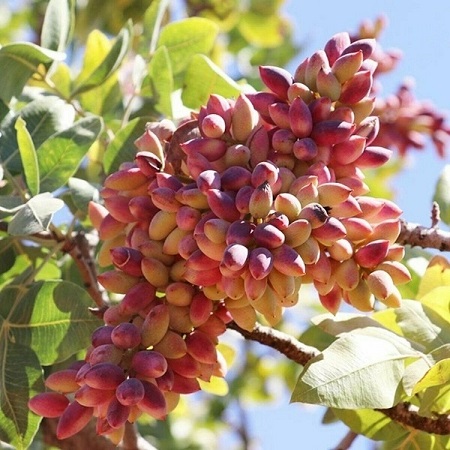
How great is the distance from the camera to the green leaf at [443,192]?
1.50 meters

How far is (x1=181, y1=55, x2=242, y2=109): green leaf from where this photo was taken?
56.4 inches

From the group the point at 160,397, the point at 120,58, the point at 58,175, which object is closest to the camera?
the point at 160,397

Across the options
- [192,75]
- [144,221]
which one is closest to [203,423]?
[192,75]

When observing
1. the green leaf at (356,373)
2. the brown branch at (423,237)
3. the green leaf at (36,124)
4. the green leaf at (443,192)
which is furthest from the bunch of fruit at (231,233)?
the green leaf at (443,192)

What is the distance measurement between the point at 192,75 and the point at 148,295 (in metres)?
0.53

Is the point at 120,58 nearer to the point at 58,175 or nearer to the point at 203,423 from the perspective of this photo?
the point at 58,175

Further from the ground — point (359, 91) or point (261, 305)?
point (359, 91)

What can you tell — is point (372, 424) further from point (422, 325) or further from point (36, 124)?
point (36, 124)

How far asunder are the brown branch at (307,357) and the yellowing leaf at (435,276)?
0.19 meters

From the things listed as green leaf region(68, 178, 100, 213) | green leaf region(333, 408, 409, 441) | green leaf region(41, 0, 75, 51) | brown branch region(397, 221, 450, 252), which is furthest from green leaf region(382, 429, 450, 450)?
green leaf region(41, 0, 75, 51)

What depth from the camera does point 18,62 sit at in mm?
1394

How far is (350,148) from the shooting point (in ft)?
3.57

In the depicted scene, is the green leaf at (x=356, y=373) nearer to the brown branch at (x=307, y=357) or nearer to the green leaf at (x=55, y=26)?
the brown branch at (x=307, y=357)

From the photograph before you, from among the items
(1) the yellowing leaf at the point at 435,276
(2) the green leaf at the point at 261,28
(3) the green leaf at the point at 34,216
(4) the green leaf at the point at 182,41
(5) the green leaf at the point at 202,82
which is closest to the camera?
(3) the green leaf at the point at 34,216
